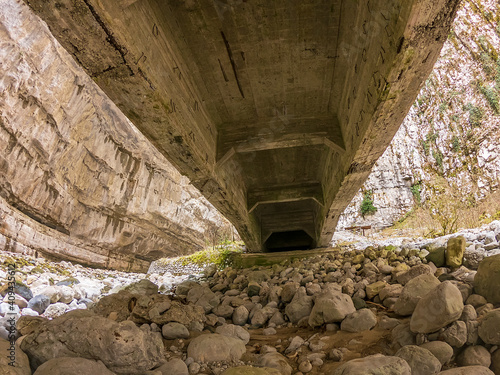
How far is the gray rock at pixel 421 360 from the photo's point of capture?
1868mm

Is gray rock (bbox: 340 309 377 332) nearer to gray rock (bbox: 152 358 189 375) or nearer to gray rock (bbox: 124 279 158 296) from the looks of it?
gray rock (bbox: 152 358 189 375)

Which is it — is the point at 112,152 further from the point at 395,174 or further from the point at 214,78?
the point at 395,174

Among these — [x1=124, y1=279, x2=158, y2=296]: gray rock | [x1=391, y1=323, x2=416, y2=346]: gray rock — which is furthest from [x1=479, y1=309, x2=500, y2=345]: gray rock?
[x1=124, y1=279, x2=158, y2=296]: gray rock

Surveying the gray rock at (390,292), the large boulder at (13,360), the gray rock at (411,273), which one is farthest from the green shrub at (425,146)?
the large boulder at (13,360)

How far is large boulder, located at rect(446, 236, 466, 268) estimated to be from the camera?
3959mm

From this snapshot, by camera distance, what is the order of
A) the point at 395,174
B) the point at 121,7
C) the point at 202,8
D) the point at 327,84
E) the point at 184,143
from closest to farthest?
1. the point at 121,7
2. the point at 202,8
3. the point at 184,143
4. the point at 327,84
5. the point at 395,174

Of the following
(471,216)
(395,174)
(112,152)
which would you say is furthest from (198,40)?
(395,174)

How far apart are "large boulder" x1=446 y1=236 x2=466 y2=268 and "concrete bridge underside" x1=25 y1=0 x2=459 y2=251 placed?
4.94 ft

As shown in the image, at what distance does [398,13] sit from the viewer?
181cm

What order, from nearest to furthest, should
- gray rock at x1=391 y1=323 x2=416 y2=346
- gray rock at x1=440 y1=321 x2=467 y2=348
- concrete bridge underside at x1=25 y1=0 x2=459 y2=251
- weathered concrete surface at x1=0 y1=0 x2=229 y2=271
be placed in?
concrete bridge underside at x1=25 y1=0 x2=459 y2=251 < gray rock at x1=440 y1=321 x2=467 y2=348 < gray rock at x1=391 y1=323 x2=416 y2=346 < weathered concrete surface at x1=0 y1=0 x2=229 y2=271

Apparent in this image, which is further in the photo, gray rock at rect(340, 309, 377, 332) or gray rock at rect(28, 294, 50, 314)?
gray rock at rect(28, 294, 50, 314)

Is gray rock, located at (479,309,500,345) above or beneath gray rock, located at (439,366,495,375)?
above

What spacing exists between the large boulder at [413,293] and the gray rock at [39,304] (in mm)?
3911

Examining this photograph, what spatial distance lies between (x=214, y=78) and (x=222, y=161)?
44.9 inches
